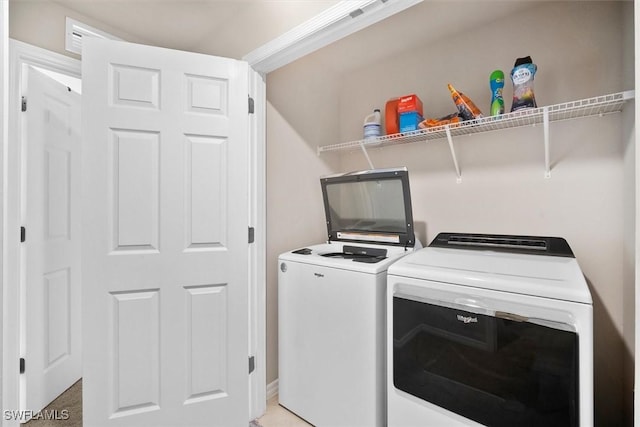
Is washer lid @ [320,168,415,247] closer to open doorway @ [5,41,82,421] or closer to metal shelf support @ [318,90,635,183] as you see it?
metal shelf support @ [318,90,635,183]

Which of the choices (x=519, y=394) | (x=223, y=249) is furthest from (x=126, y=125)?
(x=519, y=394)

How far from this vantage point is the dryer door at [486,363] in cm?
107

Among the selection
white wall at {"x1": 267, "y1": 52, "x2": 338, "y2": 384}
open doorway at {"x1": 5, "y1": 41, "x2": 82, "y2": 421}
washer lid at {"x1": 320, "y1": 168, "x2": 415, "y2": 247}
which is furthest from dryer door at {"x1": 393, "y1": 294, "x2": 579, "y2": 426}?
open doorway at {"x1": 5, "y1": 41, "x2": 82, "y2": 421}

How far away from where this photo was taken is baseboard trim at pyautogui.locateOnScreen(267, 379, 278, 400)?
82.5 inches

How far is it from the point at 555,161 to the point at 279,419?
7.04 feet

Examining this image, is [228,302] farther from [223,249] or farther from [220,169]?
[220,169]

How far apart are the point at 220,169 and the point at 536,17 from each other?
1.95 m

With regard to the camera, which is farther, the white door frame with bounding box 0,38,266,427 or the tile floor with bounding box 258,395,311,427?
the tile floor with bounding box 258,395,311,427

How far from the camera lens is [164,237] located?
166 cm

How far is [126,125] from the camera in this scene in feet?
5.22

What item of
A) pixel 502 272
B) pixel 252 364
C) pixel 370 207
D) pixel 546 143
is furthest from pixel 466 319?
pixel 252 364

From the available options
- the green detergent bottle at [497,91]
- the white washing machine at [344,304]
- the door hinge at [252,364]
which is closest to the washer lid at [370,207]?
the white washing machine at [344,304]

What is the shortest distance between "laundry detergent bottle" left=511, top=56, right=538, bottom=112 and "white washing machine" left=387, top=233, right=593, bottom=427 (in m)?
0.70

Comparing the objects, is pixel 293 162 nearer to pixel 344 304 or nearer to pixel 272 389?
pixel 344 304
